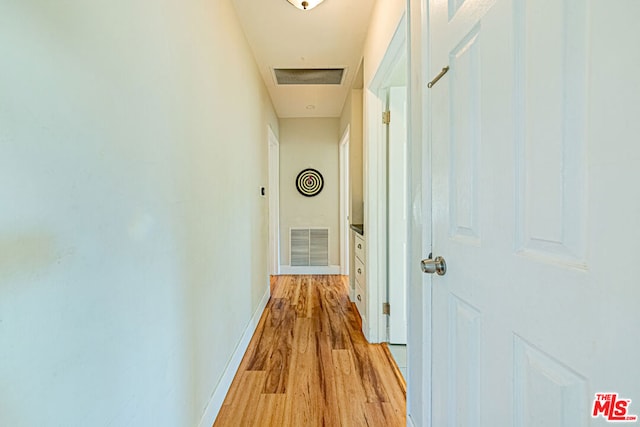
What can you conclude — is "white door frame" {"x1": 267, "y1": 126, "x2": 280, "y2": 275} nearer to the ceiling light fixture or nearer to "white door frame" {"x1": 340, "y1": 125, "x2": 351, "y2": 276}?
"white door frame" {"x1": 340, "y1": 125, "x2": 351, "y2": 276}

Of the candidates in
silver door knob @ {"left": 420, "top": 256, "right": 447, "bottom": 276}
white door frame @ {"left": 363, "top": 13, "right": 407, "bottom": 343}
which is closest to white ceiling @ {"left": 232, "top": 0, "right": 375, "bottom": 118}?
white door frame @ {"left": 363, "top": 13, "right": 407, "bottom": 343}

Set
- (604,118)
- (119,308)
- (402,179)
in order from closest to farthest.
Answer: (604,118), (119,308), (402,179)

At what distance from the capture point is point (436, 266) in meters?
1.03

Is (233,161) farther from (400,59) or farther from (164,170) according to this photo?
(400,59)

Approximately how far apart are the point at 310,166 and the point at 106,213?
4.16m

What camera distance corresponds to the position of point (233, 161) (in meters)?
2.12

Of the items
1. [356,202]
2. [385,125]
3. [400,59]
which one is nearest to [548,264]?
[400,59]

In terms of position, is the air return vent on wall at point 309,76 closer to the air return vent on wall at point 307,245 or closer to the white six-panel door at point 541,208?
the air return vent on wall at point 307,245

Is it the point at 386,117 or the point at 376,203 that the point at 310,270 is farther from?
the point at 386,117

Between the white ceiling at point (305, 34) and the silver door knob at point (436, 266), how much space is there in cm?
191

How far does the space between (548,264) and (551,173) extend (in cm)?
16

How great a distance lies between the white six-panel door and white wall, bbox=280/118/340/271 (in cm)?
392

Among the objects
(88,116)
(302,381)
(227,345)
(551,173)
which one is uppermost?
(88,116)

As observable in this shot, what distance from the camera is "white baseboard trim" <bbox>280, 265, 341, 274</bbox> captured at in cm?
486
